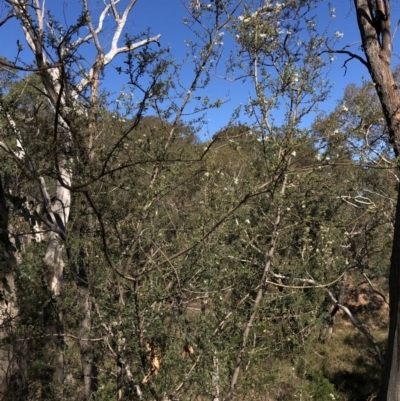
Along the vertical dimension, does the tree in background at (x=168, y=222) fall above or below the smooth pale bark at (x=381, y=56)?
below

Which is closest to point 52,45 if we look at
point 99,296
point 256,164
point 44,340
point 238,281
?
point 256,164

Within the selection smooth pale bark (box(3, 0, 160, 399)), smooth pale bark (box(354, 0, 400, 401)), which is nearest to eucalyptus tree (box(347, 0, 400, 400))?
smooth pale bark (box(354, 0, 400, 401))

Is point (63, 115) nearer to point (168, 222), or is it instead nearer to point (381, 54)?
point (168, 222)

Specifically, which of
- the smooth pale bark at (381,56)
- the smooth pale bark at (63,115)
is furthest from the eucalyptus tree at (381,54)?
the smooth pale bark at (63,115)

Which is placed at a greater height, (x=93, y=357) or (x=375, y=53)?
(x=375, y=53)

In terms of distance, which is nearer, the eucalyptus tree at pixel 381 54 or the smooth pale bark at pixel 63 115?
the smooth pale bark at pixel 63 115

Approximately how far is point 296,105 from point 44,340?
254 cm

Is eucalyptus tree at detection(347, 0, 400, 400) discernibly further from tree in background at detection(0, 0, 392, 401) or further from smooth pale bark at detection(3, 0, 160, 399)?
smooth pale bark at detection(3, 0, 160, 399)

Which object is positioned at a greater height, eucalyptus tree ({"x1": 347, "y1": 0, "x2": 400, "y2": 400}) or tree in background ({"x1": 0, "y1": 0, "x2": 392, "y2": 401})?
eucalyptus tree ({"x1": 347, "y1": 0, "x2": 400, "y2": 400})

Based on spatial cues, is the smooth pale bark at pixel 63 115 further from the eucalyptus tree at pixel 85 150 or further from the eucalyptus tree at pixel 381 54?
the eucalyptus tree at pixel 381 54

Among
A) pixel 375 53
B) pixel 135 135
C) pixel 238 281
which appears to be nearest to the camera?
pixel 135 135

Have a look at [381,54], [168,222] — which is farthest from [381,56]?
[168,222]

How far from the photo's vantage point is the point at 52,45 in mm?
2115

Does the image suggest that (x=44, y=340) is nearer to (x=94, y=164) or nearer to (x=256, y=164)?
(x=94, y=164)
